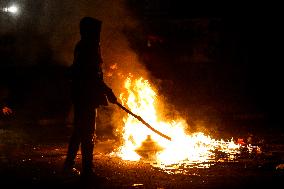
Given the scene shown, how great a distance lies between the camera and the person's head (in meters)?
6.79

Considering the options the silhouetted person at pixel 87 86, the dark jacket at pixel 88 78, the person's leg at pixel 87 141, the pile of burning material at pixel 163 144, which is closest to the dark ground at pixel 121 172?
the person's leg at pixel 87 141

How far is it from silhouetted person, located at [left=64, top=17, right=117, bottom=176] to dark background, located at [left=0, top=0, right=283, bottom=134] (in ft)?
35.1

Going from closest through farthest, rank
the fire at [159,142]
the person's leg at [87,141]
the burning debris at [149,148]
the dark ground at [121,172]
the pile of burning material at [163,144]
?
the dark ground at [121,172] < the person's leg at [87,141] < the pile of burning material at [163,144] < the fire at [159,142] < the burning debris at [149,148]

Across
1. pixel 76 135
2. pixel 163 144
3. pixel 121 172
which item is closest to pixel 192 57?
pixel 163 144

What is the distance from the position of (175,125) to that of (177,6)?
11.6m

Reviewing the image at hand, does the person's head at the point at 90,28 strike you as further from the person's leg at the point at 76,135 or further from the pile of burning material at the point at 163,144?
the pile of burning material at the point at 163,144

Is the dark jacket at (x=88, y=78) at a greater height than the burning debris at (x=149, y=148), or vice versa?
the dark jacket at (x=88, y=78)

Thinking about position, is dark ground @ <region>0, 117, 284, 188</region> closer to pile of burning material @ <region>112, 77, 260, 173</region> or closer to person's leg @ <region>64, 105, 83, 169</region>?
person's leg @ <region>64, 105, 83, 169</region>

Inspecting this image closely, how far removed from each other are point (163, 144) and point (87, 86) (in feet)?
11.8

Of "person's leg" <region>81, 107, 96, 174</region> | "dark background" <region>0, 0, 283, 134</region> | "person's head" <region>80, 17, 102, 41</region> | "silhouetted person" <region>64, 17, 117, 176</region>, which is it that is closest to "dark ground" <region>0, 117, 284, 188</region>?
"person's leg" <region>81, 107, 96, 174</region>

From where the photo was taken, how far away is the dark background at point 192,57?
58.6 feet

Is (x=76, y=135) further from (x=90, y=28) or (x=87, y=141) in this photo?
(x=90, y=28)

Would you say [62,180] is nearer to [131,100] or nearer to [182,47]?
[131,100]

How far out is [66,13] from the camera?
1606 cm
